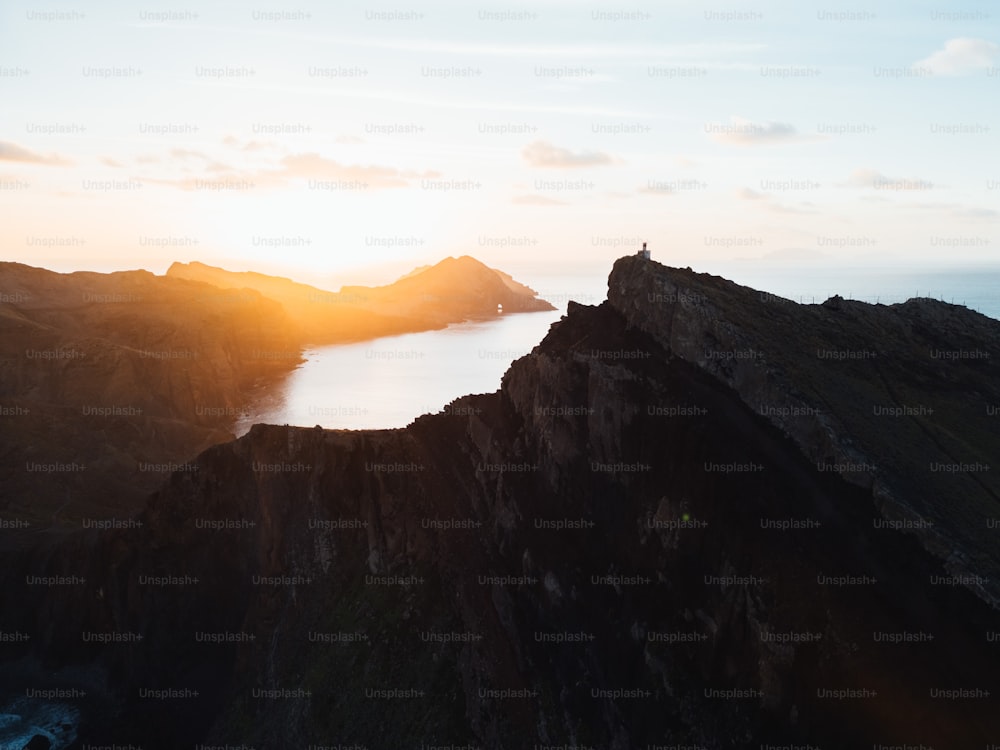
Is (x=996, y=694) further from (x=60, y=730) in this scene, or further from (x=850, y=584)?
(x=60, y=730)

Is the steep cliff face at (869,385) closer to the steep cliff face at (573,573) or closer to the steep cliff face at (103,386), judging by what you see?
the steep cliff face at (573,573)

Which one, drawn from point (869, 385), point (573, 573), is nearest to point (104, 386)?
point (573, 573)

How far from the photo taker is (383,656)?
49188 mm

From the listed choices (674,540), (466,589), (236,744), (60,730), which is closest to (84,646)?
(60,730)

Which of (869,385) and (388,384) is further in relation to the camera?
(388,384)

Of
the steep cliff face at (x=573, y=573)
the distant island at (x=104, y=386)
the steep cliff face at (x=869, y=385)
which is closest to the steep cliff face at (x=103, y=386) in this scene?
the distant island at (x=104, y=386)

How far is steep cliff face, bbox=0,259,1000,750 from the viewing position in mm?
31812

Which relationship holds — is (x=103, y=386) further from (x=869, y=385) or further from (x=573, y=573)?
(x=869, y=385)

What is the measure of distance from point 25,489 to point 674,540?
270 ft

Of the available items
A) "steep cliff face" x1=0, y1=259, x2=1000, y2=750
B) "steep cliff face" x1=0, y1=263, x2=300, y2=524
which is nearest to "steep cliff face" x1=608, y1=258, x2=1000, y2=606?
"steep cliff face" x1=0, y1=259, x2=1000, y2=750

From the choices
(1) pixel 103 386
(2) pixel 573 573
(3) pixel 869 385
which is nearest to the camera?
(3) pixel 869 385

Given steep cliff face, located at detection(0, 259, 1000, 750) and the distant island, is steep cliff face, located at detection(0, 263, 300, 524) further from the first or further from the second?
steep cliff face, located at detection(0, 259, 1000, 750)

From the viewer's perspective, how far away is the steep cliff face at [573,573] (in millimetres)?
31812

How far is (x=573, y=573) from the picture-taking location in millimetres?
43500
